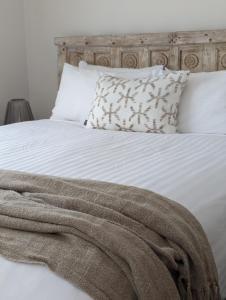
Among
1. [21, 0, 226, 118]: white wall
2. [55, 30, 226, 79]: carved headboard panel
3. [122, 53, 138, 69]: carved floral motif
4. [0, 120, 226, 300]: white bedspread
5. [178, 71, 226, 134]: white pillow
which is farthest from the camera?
[122, 53, 138, 69]: carved floral motif

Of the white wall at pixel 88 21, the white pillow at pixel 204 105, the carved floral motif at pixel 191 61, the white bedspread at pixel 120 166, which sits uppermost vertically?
the white wall at pixel 88 21

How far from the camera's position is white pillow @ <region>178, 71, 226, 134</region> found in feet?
7.69

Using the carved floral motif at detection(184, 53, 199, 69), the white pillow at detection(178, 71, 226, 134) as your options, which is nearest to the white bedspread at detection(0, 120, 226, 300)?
the white pillow at detection(178, 71, 226, 134)

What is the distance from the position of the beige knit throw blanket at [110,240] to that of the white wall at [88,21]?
1.73 metres

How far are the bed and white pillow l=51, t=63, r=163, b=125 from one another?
7 cm

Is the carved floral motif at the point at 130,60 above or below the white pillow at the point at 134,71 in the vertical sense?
above

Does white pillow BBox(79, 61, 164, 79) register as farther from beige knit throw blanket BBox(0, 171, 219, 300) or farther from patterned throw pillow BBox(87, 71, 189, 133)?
beige knit throw blanket BBox(0, 171, 219, 300)

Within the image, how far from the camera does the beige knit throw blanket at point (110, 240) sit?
3.21 feet

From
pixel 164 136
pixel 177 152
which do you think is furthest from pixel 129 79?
pixel 177 152

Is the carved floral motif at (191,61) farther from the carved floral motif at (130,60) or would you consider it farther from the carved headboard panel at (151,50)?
the carved floral motif at (130,60)

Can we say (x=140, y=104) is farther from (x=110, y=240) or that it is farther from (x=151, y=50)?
(x=110, y=240)

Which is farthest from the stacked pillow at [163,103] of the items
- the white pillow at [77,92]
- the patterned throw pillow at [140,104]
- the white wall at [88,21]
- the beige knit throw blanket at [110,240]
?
the beige knit throw blanket at [110,240]

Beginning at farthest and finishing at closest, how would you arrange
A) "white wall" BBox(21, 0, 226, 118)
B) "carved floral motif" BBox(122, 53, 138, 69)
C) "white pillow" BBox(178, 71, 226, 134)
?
"carved floral motif" BBox(122, 53, 138, 69)
"white wall" BBox(21, 0, 226, 118)
"white pillow" BBox(178, 71, 226, 134)

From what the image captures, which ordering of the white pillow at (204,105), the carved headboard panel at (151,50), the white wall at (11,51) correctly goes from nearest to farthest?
the white pillow at (204,105)
the carved headboard panel at (151,50)
the white wall at (11,51)
